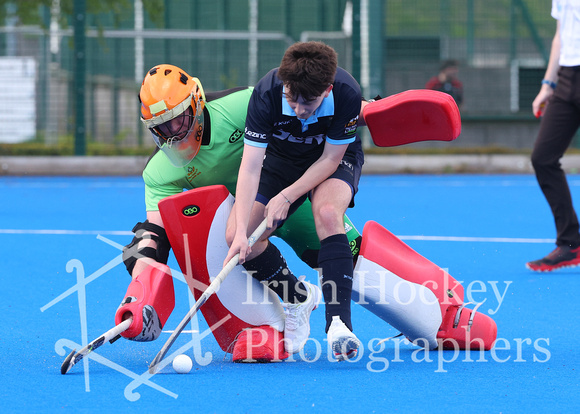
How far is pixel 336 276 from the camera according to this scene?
3281 mm

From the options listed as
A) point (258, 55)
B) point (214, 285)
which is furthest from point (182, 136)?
point (258, 55)

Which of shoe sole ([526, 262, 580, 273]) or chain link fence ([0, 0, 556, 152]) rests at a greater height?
chain link fence ([0, 0, 556, 152])

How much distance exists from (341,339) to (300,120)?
85cm

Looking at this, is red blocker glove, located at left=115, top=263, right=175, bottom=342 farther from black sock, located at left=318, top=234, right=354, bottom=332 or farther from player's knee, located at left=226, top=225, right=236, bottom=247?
black sock, located at left=318, top=234, right=354, bottom=332

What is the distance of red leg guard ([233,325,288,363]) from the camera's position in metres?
3.44

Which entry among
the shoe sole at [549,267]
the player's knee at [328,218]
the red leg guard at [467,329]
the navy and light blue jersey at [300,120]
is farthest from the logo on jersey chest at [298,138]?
the shoe sole at [549,267]

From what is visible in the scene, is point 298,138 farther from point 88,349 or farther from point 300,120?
point 88,349

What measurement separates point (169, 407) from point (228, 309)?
864mm

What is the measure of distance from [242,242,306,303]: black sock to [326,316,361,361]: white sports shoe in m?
0.42

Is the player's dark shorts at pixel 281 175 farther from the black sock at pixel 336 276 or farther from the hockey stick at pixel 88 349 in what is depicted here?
the hockey stick at pixel 88 349

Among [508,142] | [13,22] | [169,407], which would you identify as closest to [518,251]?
[169,407]

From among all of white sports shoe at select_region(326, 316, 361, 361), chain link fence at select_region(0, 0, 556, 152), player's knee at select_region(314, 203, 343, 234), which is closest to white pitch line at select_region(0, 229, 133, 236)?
player's knee at select_region(314, 203, 343, 234)

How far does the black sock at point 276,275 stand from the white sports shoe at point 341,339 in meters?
0.42

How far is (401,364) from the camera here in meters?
3.38
